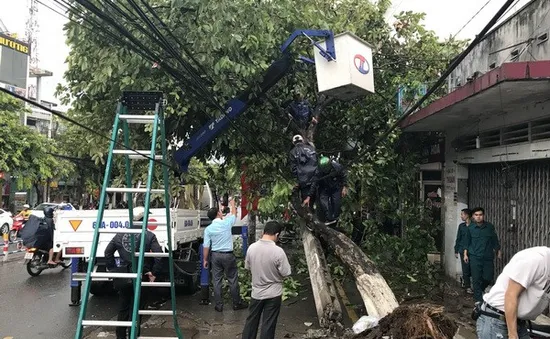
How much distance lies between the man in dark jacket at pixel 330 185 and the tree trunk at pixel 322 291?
0.57 meters

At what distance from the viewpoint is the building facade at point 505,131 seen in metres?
6.07

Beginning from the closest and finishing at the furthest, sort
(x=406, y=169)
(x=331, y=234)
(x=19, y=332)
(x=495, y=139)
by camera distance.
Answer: (x=19, y=332)
(x=331, y=234)
(x=495, y=139)
(x=406, y=169)

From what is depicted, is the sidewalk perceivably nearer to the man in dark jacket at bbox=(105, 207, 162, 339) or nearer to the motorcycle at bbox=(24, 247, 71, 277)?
the man in dark jacket at bbox=(105, 207, 162, 339)

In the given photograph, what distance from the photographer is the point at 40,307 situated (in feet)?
26.9

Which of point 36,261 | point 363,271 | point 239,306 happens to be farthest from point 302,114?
point 36,261

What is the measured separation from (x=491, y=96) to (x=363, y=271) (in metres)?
2.85

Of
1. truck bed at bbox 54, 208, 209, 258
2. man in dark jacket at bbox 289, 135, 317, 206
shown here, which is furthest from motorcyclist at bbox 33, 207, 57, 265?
man in dark jacket at bbox 289, 135, 317, 206

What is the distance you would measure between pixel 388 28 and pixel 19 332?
9.31m

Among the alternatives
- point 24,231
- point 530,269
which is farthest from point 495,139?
point 24,231

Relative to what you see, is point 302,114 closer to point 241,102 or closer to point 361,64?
point 241,102

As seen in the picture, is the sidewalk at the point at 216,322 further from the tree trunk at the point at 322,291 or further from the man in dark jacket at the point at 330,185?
the man in dark jacket at the point at 330,185

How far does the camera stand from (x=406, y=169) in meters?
10.5

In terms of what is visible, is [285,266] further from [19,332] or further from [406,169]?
[406,169]

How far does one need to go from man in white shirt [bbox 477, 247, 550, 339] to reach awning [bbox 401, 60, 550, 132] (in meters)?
2.67
